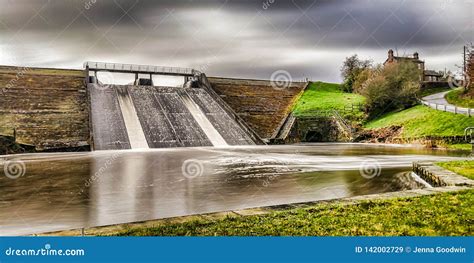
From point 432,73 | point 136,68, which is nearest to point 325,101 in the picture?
point 136,68

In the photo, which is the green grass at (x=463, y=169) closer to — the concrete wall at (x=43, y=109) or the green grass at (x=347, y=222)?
the green grass at (x=347, y=222)

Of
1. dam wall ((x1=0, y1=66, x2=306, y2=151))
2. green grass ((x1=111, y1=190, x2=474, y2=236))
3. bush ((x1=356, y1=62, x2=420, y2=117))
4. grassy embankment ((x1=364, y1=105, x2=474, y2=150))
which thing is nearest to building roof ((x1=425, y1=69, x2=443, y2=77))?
bush ((x1=356, y1=62, x2=420, y2=117))

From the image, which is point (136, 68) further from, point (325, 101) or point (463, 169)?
point (463, 169)

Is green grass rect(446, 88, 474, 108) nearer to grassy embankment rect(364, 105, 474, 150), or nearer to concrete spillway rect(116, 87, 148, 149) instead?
grassy embankment rect(364, 105, 474, 150)

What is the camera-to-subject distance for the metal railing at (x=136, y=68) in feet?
124

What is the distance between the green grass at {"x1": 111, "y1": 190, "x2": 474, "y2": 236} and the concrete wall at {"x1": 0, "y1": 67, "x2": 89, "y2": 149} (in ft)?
65.8

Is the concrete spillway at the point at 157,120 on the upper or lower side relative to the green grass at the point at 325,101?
lower

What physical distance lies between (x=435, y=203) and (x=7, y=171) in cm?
1214

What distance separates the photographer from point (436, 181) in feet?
28.7

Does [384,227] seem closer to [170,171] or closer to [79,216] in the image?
[79,216]

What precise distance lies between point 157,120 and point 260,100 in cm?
1552

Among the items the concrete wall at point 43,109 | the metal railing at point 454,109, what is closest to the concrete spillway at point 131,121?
the concrete wall at point 43,109

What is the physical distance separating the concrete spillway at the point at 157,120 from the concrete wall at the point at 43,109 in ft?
3.46

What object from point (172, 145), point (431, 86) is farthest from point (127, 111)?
point (431, 86)
